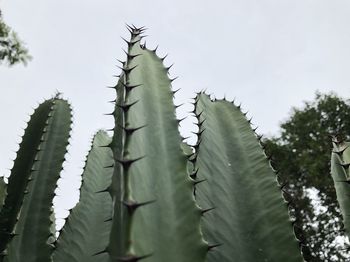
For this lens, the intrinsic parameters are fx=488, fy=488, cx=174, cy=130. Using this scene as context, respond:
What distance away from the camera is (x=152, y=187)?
3.62 feet

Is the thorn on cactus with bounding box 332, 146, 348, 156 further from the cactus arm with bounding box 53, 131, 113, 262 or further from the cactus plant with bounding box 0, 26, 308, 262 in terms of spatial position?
the cactus arm with bounding box 53, 131, 113, 262

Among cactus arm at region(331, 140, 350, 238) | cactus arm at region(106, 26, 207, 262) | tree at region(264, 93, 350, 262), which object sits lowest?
cactus arm at region(106, 26, 207, 262)

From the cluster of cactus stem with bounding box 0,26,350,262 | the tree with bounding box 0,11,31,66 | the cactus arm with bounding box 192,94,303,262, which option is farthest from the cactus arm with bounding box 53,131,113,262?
the tree with bounding box 0,11,31,66

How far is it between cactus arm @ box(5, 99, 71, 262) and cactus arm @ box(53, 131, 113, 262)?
0.06 metres

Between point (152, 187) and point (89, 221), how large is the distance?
90 centimetres

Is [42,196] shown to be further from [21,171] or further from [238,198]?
[238,198]

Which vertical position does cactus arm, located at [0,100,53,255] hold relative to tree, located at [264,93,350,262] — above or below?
below

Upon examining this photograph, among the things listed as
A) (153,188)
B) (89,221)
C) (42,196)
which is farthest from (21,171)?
(153,188)

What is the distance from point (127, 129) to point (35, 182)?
98cm

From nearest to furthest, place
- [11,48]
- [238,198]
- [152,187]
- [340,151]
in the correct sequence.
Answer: [152,187] → [238,198] → [340,151] → [11,48]

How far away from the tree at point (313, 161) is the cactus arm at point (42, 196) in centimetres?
1262

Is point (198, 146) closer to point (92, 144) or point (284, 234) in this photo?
point (284, 234)

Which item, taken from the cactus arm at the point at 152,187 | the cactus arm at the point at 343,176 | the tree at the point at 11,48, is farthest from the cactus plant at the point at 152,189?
the tree at the point at 11,48

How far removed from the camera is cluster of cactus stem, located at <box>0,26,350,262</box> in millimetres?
1049
